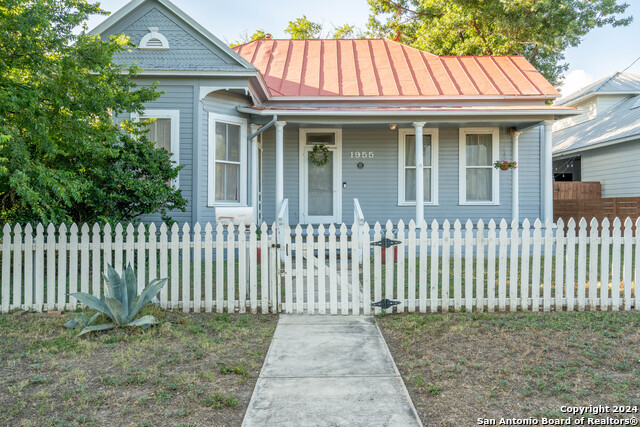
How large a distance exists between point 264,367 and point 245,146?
7347 millimetres

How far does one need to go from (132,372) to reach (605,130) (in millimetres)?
19002

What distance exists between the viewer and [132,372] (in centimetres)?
390

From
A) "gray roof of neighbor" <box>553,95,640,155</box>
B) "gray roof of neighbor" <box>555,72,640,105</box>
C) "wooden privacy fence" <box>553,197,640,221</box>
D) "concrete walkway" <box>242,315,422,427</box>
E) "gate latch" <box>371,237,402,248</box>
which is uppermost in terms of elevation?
"gray roof of neighbor" <box>555,72,640,105</box>

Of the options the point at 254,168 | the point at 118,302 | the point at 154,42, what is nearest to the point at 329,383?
the point at 118,302

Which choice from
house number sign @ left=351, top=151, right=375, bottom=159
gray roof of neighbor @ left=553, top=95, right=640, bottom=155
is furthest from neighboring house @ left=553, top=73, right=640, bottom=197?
house number sign @ left=351, top=151, right=375, bottom=159

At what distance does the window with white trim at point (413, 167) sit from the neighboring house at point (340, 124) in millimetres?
28

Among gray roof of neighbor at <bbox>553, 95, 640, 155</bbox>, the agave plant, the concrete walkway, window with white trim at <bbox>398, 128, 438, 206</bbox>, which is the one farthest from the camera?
gray roof of neighbor at <bbox>553, 95, 640, 155</bbox>

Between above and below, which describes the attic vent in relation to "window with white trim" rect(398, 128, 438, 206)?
above

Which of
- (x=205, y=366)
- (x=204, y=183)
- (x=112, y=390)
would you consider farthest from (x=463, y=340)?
(x=204, y=183)

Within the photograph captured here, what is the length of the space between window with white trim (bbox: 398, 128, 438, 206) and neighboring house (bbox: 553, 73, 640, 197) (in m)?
4.30

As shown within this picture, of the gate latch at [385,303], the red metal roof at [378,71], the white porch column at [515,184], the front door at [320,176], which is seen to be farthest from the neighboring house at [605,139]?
the gate latch at [385,303]

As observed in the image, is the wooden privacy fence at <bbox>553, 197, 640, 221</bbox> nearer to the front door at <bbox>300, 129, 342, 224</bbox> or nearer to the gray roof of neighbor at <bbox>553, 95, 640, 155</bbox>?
the gray roof of neighbor at <bbox>553, 95, 640, 155</bbox>

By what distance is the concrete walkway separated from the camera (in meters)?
3.13

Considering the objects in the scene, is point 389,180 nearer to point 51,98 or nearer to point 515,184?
point 515,184
